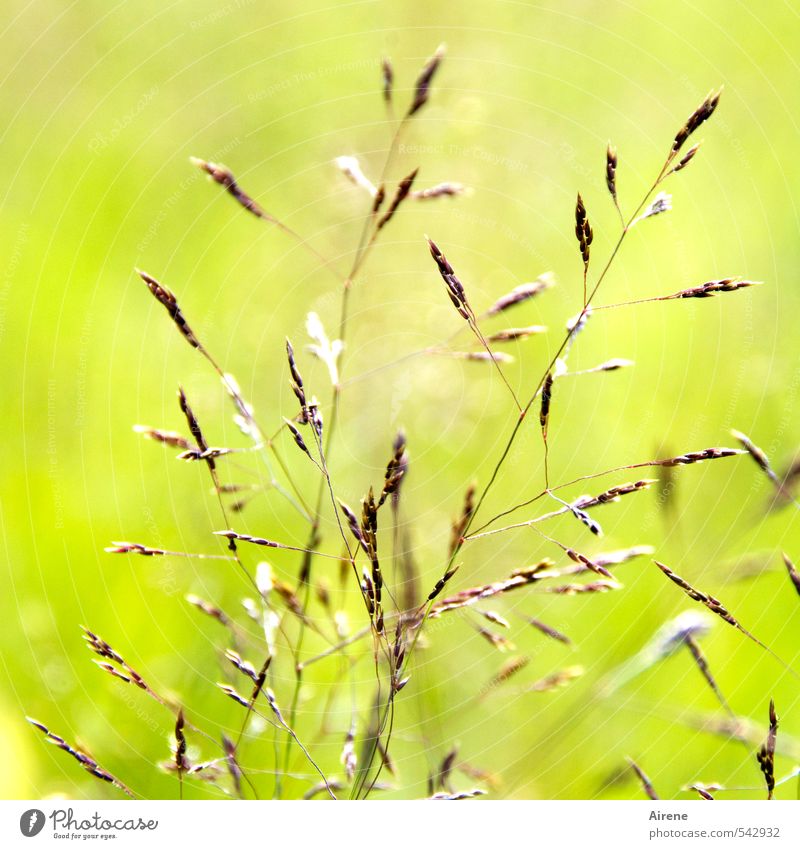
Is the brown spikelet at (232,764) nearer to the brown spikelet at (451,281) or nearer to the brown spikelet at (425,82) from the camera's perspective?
the brown spikelet at (451,281)

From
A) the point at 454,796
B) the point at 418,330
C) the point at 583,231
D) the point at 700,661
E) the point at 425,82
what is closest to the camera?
the point at 583,231

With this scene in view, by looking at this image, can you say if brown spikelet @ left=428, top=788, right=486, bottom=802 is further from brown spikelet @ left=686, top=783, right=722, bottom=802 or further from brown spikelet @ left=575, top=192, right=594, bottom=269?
brown spikelet @ left=575, top=192, right=594, bottom=269

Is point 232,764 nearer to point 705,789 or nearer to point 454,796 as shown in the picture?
point 454,796

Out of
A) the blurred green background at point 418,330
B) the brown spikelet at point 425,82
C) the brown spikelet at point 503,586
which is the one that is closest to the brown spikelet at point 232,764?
the blurred green background at point 418,330

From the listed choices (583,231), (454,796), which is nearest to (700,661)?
(454,796)

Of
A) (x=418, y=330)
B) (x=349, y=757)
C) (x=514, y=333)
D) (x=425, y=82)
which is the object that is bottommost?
(x=349, y=757)

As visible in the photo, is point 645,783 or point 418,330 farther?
point 418,330

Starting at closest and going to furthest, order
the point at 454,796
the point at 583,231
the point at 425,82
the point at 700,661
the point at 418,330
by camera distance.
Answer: the point at 583,231
the point at 454,796
the point at 700,661
the point at 425,82
the point at 418,330

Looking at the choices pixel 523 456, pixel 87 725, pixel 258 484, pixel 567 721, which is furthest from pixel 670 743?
pixel 87 725
